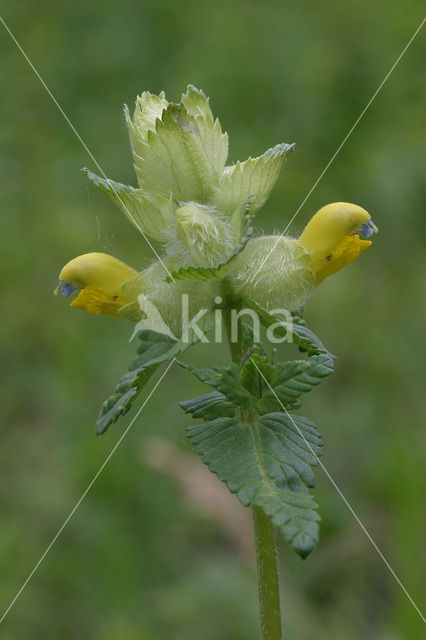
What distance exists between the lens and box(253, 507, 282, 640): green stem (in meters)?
1.25

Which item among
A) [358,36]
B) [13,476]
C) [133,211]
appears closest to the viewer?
[133,211]

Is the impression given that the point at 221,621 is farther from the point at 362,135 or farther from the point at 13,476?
the point at 362,135

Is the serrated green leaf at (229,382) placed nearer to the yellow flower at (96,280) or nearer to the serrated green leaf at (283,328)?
the serrated green leaf at (283,328)

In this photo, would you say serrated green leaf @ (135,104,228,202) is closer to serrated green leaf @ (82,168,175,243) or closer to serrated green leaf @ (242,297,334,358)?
serrated green leaf @ (82,168,175,243)

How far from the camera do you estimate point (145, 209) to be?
1.37 metres

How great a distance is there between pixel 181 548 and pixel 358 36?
11.9 feet

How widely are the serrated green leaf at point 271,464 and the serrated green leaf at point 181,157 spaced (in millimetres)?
453

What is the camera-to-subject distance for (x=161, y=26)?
553 cm

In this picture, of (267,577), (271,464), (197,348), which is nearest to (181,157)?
(271,464)

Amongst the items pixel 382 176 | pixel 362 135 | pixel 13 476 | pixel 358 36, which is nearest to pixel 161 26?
pixel 358 36

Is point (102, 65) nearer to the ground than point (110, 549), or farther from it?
farther from it

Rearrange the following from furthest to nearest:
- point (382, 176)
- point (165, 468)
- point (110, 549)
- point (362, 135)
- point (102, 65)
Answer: point (102, 65)
point (362, 135)
point (382, 176)
point (165, 468)
point (110, 549)

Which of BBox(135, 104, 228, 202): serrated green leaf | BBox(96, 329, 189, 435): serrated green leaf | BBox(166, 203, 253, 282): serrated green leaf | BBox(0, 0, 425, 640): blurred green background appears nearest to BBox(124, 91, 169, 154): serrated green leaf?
BBox(135, 104, 228, 202): serrated green leaf

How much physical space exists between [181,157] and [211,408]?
1.55ft
